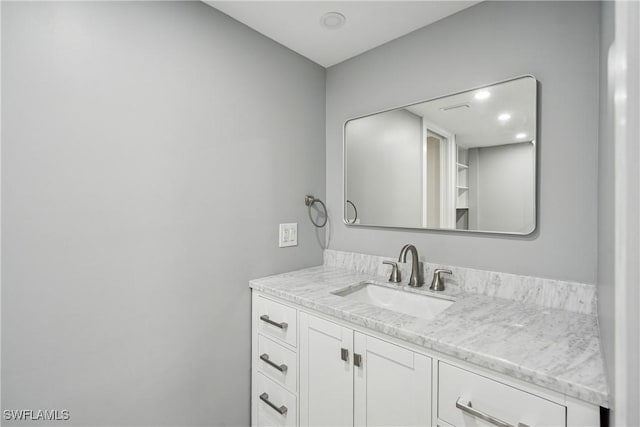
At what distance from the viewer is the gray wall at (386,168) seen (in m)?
1.64

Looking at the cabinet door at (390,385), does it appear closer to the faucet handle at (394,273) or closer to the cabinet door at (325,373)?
the cabinet door at (325,373)

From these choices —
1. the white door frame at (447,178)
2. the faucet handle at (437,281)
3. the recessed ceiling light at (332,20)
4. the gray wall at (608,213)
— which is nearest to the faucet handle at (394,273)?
the faucet handle at (437,281)

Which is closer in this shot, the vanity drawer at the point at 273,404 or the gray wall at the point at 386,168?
the vanity drawer at the point at 273,404

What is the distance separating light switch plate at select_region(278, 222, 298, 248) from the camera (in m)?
1.80

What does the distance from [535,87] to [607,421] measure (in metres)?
1.18

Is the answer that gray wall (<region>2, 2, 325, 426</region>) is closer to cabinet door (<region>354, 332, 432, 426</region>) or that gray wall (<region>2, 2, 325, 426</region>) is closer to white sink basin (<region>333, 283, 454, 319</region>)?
white sink basin (<region>333, 283, 454, 319</region>)

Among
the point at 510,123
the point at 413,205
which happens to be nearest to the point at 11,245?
the point at 413,205

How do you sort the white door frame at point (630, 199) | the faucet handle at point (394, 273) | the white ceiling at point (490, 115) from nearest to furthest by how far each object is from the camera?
1. the white door frame at point (630, 199)
2. the white ceiling at point (490, 115)
3. the faucet handle at point (394, 273)

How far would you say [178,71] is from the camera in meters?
1.36

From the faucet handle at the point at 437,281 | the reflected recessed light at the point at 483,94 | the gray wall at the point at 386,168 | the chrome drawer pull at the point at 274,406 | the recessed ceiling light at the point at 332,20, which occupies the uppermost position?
the recessed ceiling light at the point at 332,20

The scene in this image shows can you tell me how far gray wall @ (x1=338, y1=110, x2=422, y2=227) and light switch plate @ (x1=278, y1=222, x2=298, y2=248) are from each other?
420 mm

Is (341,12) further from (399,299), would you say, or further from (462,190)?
(399,299)

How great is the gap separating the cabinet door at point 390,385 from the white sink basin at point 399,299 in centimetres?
41

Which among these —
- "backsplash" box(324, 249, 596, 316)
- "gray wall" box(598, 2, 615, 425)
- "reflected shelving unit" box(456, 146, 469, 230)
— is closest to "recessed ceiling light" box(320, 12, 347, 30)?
"reflected shelving unit" box(456, 146, 469, 230)
